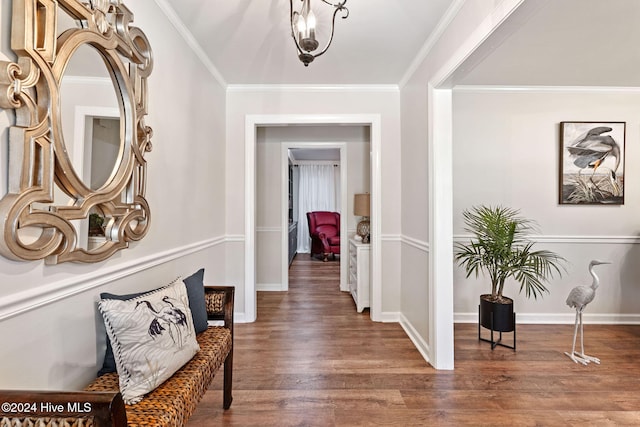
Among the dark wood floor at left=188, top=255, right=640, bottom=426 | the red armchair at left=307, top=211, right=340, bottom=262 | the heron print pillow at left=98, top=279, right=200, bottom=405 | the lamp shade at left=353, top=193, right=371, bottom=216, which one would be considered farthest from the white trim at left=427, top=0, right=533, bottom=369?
the red armchair at left=307, top=211, right=340, bottom=262

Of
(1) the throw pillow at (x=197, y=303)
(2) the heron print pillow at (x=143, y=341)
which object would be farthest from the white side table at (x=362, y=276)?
(2) the heron print pillow at (x=143, y=341)

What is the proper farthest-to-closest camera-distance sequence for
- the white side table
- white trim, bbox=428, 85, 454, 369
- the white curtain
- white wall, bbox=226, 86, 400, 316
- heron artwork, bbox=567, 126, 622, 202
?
1. the white curtain
2. the white side table
3. white wall, bbox=226, 86, 400, 316
4. heron artwork, bbox=567, 126, 622, 202
5. white trim, bbox=428, 85, 454, 369

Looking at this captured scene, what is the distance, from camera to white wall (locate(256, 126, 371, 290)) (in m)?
4.44

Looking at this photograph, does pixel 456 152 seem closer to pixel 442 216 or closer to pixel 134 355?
pixel 442 216

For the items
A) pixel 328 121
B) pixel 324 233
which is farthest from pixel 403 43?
pixel 324 233

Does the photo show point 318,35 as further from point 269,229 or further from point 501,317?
point 269,229

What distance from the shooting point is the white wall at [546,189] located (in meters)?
3.11

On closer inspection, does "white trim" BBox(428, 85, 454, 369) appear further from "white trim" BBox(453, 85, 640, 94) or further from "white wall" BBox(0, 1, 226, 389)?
"white wall" BBox(0, 1, 226, 389)

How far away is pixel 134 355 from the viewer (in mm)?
1150

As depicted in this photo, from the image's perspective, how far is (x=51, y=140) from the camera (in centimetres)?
104

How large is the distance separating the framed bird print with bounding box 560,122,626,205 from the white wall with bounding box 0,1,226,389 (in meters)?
3.38

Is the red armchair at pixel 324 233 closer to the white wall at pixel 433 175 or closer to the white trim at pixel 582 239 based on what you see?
the white trim at pixel 582 239

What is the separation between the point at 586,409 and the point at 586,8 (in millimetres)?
2388

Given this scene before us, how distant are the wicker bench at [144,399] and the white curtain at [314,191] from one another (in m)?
6.35
